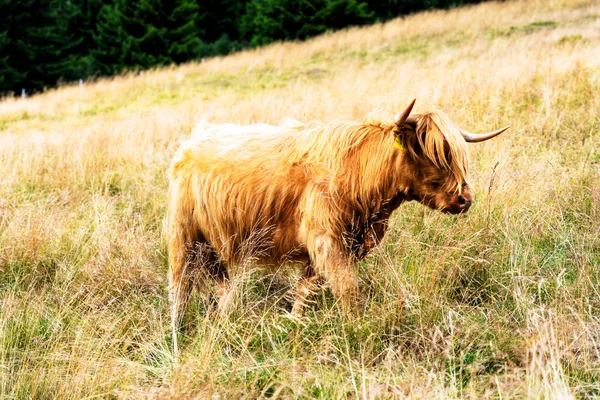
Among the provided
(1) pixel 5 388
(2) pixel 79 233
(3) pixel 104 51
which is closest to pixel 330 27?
(3) pixel 104 51

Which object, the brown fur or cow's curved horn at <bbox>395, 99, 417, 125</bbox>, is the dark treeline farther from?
cow's curved horn at <bbox>395, 99, 417, 125</bbox>

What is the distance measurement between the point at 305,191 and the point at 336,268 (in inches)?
19.0

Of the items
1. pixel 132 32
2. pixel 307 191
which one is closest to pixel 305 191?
pixel 307 191

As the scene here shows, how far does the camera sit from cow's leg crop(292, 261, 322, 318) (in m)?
3.21

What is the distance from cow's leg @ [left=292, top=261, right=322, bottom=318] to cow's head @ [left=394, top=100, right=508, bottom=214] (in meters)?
0.82

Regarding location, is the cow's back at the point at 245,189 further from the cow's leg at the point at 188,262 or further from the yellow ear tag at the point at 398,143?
the yellow ear tag at the point at 398,143

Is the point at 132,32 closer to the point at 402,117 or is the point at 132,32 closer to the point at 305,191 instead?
the point at 305,191

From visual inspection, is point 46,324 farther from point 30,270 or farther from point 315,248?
point 315,248

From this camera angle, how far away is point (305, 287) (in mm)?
3316

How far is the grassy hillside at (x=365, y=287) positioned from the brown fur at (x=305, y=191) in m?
0.24

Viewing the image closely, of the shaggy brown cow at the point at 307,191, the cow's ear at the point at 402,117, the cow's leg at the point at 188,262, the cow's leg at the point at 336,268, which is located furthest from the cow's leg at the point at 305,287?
the cow's ear at the point at 402,117

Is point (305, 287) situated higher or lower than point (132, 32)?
lower

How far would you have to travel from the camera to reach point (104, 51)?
26.0 metres

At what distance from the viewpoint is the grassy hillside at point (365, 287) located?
98.1 inches
